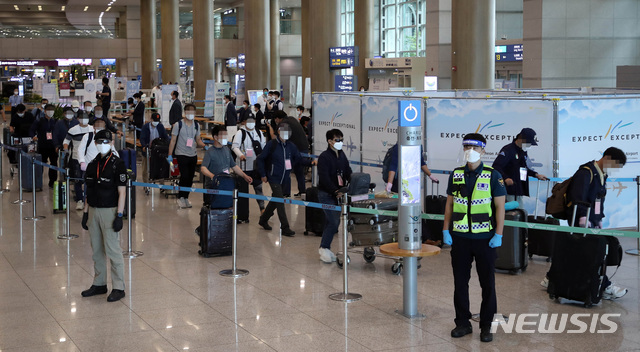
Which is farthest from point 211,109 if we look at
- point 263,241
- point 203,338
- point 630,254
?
point 203,338

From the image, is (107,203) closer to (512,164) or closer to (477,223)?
(477,223)

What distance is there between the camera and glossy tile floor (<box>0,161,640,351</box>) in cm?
720

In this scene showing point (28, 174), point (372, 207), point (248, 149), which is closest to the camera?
point (372, 207)

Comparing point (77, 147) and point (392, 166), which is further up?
point (77, 147)

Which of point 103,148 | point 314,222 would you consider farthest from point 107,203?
point 314,222

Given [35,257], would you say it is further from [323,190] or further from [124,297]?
[323,190]

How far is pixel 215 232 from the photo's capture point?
1102cm

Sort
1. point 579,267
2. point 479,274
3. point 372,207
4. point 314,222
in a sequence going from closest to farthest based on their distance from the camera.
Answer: point 479,274
point 579,267
point 372,207
point 314,222

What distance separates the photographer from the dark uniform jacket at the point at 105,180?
8.72 m

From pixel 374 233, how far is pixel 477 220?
3.51 metres

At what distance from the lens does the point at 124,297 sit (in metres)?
8.89

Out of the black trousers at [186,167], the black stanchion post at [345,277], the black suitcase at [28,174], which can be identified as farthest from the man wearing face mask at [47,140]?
the black stanchion post at [345,277]

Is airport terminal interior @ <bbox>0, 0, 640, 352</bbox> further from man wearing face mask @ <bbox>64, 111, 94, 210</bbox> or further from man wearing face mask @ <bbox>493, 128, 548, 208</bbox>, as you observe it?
man wearing face mask @ <bbox>64, 111, 94, 210</bbox>

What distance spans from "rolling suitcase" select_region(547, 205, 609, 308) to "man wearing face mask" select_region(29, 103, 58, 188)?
12.9 metres
